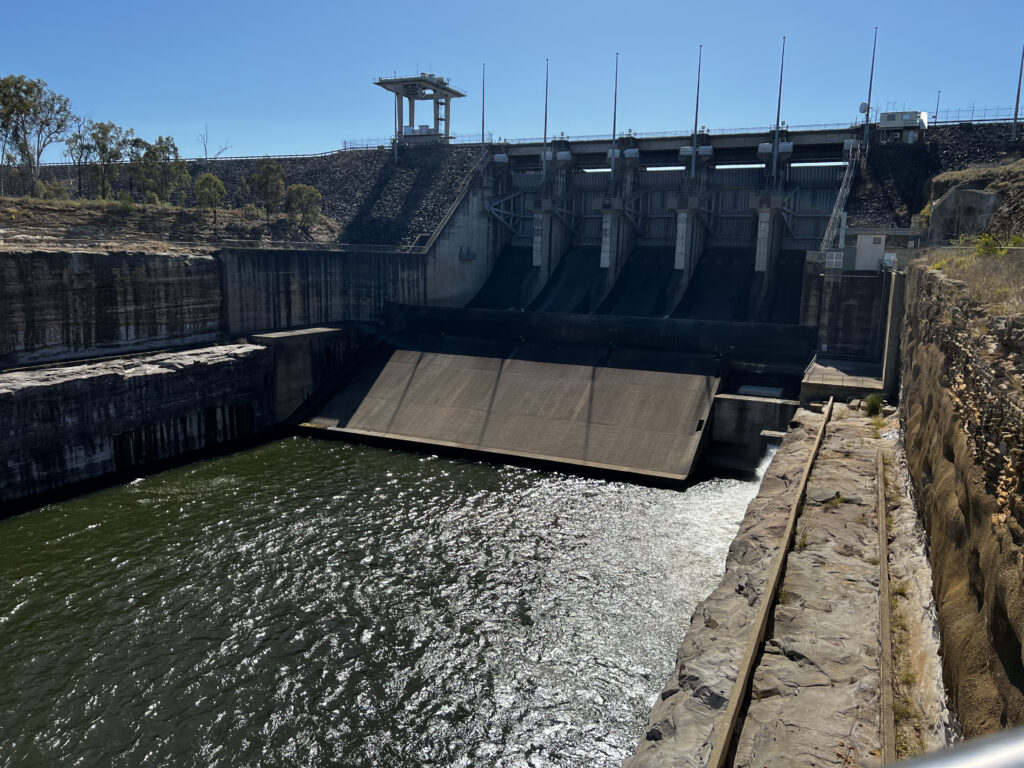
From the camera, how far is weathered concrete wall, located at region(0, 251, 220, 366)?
1011 inches

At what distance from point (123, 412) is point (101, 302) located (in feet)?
17.1

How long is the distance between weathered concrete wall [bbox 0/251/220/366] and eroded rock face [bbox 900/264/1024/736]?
89.4 ft

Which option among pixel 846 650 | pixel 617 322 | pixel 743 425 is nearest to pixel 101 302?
pixel 617 322

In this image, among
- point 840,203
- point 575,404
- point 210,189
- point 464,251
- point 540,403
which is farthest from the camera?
point 210,189

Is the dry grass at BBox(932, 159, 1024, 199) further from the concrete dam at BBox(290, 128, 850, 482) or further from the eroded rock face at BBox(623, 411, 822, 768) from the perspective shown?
the eroded rock face at BBox(623, 411, 822, 768)

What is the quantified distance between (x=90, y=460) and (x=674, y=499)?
61.6 feet

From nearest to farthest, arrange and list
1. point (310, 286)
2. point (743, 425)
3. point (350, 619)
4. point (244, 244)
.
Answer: point (350, 619), point (743, 425), point (310, 286), point (244, 244)

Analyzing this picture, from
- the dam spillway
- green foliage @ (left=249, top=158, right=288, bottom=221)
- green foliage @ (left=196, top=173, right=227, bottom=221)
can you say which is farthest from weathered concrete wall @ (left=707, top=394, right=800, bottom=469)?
green foliage @ (left=196, top=173, right=227, bottom=221)

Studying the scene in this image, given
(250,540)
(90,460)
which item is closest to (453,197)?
(90,460)

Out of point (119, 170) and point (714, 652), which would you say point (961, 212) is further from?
point (119, 170)

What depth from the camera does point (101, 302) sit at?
92.1ft

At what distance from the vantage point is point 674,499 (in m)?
22.8

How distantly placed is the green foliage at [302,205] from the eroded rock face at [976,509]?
38935 millimetres

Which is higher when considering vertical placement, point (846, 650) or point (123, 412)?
point (846, 650)
